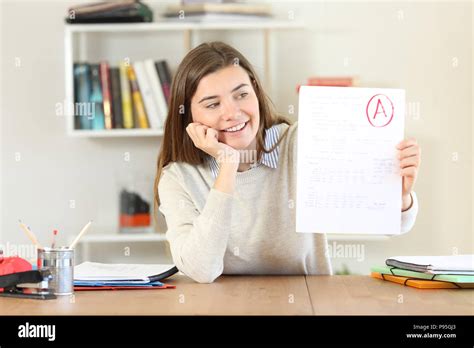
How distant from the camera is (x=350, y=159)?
71.1 inches

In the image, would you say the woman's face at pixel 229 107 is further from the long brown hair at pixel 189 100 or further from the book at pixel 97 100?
the book at pixel 97 100

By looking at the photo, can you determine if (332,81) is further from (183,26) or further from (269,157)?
(269,157)

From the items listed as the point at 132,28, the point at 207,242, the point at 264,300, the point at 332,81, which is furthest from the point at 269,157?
the point at 132,28

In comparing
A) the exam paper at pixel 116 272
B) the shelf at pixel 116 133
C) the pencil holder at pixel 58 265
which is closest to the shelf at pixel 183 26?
the shelf at pixel 116 133

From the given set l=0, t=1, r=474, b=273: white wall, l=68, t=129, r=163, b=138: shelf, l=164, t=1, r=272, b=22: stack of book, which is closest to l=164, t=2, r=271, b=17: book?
l=164, t=1, r=272, b=22: stack of book

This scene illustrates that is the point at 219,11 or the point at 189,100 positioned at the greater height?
the point at 219,11

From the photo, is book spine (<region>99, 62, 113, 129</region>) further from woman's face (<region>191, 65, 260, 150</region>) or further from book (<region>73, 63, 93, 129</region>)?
woman's face (<region>191, 65, 260, 150</region>)

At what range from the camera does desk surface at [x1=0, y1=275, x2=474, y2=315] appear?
142cm

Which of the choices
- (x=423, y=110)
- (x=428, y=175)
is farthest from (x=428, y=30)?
(x=428, y=175)

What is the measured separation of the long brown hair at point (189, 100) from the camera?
83.0 inches

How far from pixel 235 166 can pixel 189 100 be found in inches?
11.8

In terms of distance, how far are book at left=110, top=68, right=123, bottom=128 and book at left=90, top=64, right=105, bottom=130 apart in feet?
0.17

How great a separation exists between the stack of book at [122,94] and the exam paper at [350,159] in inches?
61.4
